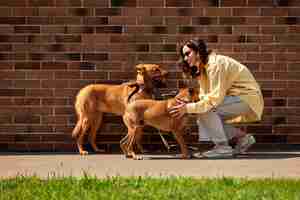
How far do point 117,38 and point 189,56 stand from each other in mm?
1116

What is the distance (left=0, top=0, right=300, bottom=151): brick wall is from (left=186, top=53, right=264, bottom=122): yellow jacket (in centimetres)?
62

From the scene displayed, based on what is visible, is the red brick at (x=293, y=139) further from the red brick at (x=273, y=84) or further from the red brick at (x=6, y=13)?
the red brick at (x=6, y=13)

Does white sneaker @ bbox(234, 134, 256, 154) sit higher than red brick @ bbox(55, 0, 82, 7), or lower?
lower

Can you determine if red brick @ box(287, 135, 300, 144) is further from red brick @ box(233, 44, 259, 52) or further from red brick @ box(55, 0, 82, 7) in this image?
red brick @ box(55, 0, 82, 7)

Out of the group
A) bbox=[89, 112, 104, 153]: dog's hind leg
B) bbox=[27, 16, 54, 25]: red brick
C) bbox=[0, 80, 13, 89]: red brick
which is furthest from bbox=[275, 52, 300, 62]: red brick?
bbox=[0, 80, 13, 89]: red brick

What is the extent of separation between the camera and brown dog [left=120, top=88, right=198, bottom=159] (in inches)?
331

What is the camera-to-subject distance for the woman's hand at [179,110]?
8.35 m

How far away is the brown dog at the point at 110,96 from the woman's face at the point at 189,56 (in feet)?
1.23

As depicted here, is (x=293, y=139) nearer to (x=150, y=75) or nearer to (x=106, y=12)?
(x=150, y=75)

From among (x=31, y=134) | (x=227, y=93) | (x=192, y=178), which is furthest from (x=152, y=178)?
(x=31, y=134)

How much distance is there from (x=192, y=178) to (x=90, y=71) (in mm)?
2841

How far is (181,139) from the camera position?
8.45 metres

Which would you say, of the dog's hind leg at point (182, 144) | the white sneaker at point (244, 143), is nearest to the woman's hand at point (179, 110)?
the dog's hind leg at point (182, 144)

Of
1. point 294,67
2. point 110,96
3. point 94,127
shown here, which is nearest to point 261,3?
point 294,67
